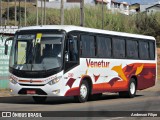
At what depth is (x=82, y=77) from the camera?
20.5m

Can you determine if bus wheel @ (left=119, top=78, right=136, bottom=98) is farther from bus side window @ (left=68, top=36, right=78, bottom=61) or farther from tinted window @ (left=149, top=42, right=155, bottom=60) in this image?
bus side window @ (left=68, top=36, right=78, bottom=61)

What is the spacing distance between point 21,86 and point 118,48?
20.0ft

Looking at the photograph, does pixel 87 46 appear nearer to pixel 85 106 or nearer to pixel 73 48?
pixel 73 48

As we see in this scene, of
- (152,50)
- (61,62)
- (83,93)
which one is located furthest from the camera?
(152,50)

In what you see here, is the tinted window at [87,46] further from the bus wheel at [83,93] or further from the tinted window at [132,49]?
the tinted window at [132,49]

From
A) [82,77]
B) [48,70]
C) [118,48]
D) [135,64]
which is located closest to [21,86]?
[48,70]

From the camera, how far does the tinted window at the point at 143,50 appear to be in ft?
85.6

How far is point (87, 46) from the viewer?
21.0 meters

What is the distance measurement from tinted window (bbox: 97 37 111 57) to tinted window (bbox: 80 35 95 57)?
1.62ft

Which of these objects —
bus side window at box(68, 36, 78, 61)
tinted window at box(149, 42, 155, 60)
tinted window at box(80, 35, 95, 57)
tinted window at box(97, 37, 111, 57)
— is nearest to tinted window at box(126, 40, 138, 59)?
tinted window at box(149, 42, 155, 60)

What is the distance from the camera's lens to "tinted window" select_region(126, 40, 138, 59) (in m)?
24.8

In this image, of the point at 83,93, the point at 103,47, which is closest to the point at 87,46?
the point at 103,47

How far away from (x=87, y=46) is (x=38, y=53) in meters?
2.44

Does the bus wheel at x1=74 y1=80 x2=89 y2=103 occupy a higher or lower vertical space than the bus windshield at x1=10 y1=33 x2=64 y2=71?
lower
